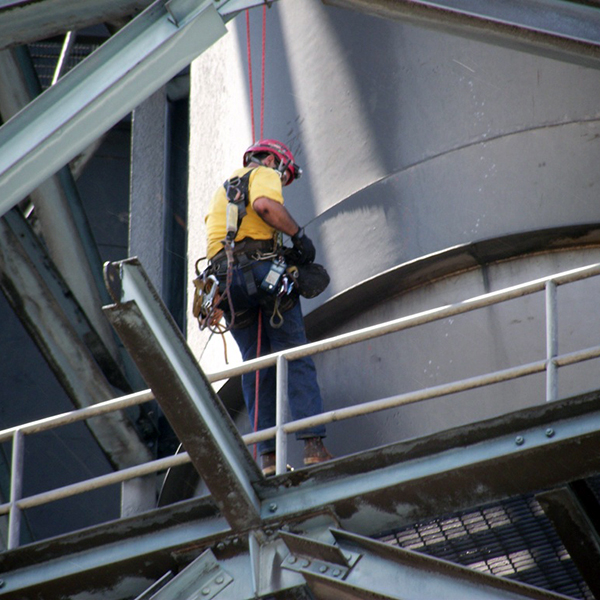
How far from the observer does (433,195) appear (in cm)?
870

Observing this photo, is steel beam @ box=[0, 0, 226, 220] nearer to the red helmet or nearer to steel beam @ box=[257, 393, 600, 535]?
steel beam @ box=[257, 393, 600, 535]

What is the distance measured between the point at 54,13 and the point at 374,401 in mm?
2959

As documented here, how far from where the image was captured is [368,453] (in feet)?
20.1

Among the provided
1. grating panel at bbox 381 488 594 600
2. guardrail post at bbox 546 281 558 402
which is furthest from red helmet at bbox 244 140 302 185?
grating panel at bbox 381 488 594 600

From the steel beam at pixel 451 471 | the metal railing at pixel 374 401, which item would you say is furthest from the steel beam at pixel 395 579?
the metal railing at pixel 374 401

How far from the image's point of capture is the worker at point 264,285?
8.41 metres

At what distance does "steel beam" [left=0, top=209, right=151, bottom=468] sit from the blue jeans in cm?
341

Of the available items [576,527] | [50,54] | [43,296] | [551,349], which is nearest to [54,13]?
[551,349]

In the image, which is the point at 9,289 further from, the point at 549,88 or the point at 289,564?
the point at 289,564

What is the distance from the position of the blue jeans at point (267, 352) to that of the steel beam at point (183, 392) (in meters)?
2.11

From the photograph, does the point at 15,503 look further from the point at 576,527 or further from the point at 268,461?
the point at 576,527

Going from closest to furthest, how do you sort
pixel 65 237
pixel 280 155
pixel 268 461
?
pixel 268 461 → pixel 280 155 → pixel 65 237

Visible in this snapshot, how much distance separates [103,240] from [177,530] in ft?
45.1

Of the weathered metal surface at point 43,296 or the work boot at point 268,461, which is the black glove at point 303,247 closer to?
the work boot at point 268,461
